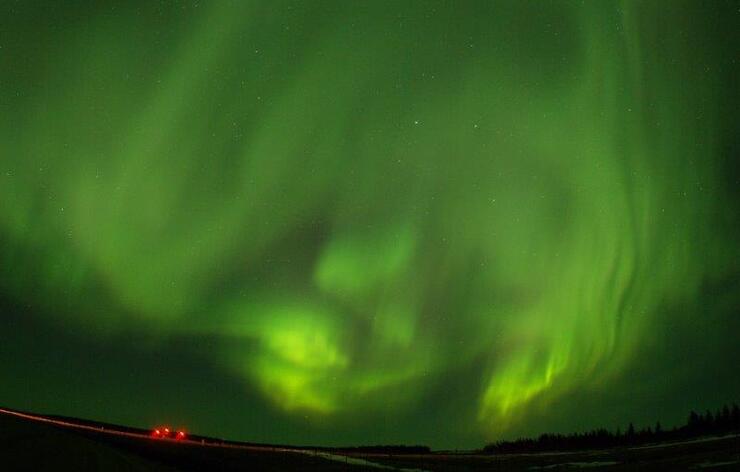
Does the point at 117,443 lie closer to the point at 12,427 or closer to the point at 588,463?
the point at 12,427

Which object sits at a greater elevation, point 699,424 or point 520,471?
point 699,424

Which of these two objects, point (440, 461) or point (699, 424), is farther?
point (699, 424)

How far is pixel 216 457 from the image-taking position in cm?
2150

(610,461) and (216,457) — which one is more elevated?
(216,457)

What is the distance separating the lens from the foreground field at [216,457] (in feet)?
42.7

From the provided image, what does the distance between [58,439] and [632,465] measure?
71.7 feet

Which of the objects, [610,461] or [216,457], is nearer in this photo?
[216,457]

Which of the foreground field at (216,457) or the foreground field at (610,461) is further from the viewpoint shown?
the foreground field at (610,461)

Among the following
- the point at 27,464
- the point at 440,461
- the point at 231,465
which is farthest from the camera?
the point at 440,461

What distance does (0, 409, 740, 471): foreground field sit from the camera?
42.7 ft

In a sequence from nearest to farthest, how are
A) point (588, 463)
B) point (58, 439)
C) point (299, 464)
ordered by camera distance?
point (58, 439) → point (299, 464) → point (588, 463)

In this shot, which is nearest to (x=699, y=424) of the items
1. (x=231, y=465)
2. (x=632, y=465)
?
(x=632, y=465)

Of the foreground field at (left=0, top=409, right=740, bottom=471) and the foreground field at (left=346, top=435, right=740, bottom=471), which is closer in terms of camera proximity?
the foreground field at (left=0, top=409, right=740, bottom=471)

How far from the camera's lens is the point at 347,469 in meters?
24.1
